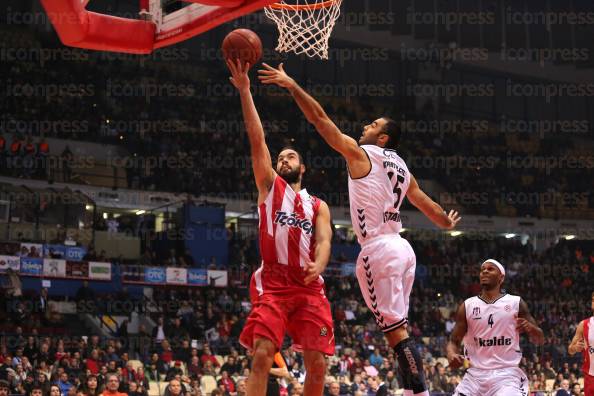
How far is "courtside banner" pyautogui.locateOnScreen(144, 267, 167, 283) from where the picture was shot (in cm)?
2496

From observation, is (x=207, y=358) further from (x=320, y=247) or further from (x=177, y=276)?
(x=320, y=247)

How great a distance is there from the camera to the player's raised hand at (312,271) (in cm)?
632

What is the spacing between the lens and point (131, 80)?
31891mm

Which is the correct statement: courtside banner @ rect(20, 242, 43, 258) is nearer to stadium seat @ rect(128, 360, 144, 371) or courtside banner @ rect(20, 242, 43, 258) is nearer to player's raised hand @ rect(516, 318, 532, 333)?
stadium seat @ rect(128, 360, 144, 371)

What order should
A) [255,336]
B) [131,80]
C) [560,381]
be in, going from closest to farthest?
[255,336] → [560,381] → [131,80]

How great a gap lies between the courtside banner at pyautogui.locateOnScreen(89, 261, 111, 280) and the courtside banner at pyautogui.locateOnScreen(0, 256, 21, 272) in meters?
2.24

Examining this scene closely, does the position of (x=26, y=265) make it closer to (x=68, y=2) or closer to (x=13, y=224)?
(x=13, y=224)

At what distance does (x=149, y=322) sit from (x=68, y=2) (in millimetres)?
18187

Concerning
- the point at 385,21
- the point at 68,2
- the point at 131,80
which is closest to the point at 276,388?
the point at 68,2

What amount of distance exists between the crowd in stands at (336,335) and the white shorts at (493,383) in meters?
6.37

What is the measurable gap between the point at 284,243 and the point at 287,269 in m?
0.20

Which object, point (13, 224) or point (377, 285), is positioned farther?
point (13, 224)

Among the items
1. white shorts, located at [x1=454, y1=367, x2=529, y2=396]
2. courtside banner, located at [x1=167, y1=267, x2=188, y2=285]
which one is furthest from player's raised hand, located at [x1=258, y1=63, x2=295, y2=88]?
courtside banner, located at [x1=167, y1=267, x2=188, y2=285]

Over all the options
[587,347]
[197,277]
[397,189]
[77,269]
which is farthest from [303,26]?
[197,277]
